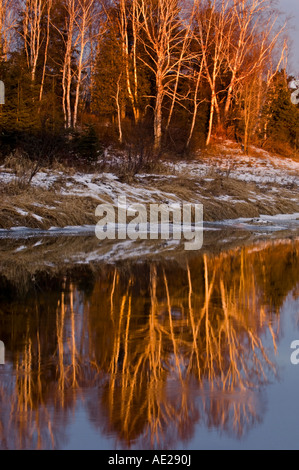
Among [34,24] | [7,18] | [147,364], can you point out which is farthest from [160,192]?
[7,18]

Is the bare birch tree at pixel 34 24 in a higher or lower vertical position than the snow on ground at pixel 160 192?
higher

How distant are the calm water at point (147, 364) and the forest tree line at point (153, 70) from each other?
2392 cm

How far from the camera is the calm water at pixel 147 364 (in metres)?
3.54

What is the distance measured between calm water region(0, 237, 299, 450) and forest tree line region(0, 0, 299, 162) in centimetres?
2392

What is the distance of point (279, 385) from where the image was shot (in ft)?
14.2

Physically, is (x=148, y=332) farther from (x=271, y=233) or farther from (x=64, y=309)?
(x=271, y=233)

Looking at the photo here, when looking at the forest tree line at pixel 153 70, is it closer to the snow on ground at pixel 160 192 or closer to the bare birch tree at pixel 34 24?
the bare birch tree at pixel 34 24

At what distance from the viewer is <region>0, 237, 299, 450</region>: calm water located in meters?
3.54

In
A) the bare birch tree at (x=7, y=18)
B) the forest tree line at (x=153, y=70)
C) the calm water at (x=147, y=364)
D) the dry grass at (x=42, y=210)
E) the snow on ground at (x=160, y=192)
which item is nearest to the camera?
the calm water at (x=147, y=364)

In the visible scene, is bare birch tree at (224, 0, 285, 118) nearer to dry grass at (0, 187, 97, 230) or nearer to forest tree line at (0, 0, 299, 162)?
forest tree line at (0, 0, 299, 162)

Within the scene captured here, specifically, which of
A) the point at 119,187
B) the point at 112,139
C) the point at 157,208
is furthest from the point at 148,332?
the point at 112,139

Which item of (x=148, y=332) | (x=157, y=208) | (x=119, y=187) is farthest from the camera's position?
(x=119, y=187)

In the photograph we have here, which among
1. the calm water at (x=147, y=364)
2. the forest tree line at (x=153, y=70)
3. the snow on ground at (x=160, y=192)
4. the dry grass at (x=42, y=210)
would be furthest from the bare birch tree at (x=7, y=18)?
Answer: the calm water at (x=147, y=364)

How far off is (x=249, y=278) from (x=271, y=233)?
7856 millimetres
